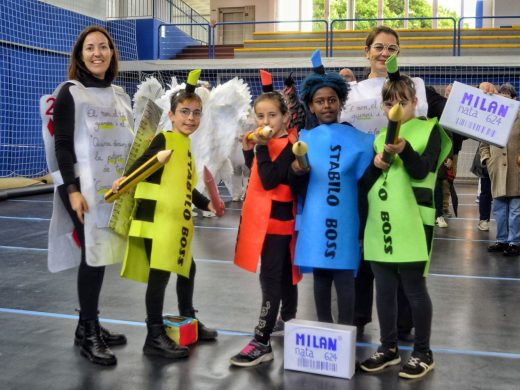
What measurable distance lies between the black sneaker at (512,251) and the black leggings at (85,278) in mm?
4156

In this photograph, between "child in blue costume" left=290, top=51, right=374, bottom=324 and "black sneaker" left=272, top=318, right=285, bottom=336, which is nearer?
"child in blue costume" left=290, top=51, right=374, bottom=324

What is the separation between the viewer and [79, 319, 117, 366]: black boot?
2.93m

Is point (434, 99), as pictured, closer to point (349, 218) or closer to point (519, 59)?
point (349, 218)

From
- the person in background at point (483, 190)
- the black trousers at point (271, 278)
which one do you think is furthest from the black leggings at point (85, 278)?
the person in background at point (483, 190)

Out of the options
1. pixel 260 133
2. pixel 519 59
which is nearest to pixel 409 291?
pixel 260 133

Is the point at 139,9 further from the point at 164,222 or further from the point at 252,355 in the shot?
the point at 252,355

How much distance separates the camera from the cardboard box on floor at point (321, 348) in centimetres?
275

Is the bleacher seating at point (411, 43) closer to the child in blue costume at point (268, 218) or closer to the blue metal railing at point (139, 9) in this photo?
the blue metal railing at point (139, 9)

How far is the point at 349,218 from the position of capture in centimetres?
285

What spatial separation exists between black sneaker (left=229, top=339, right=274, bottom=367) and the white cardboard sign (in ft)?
4.62

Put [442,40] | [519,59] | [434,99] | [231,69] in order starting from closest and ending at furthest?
1. [434,99]
2. [519,59]
3. [231,69]
4. [442,40]

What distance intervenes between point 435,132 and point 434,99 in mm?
563

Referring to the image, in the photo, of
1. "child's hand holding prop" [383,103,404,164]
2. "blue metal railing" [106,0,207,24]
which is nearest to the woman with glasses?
"child's hand holding prop" [383,103,404,164]

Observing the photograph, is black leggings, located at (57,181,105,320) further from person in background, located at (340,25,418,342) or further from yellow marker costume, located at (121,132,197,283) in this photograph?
person in background, located at (340,25,418,342)
